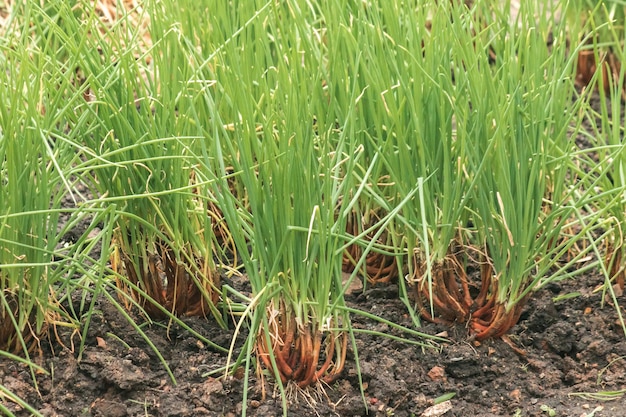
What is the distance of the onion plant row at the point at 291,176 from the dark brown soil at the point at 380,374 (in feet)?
0.14

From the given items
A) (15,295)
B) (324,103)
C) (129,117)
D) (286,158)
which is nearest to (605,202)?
(324,103)

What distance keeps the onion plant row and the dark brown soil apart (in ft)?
0.14

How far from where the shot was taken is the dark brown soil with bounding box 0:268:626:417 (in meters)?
1.64

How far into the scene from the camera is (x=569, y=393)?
69.4 inches

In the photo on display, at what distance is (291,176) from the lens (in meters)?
1.52

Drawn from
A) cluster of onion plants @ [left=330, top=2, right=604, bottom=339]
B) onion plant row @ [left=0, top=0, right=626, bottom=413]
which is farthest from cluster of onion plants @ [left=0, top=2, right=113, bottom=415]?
cluster of onion plants @ [left=330, top=2, right=604, bottom=339]

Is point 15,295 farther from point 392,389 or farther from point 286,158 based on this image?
point 392,389

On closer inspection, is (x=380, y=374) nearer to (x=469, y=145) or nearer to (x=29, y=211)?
(x=469, y=145)

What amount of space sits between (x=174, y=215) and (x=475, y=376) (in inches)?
27.0

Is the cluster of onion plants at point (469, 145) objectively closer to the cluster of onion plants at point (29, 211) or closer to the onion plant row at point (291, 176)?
the onion plant row at point (291, 176)

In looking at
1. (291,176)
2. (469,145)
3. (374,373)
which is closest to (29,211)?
(291,176)

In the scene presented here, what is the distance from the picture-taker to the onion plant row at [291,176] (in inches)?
60.6

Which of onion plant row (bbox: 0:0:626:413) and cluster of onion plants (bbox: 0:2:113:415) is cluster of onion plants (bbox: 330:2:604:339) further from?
cluster of onion plants (bbox: 0:2:113:415)

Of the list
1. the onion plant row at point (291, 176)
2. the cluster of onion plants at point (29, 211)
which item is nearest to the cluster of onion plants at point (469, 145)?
the onion plant row at point (291, 176)
